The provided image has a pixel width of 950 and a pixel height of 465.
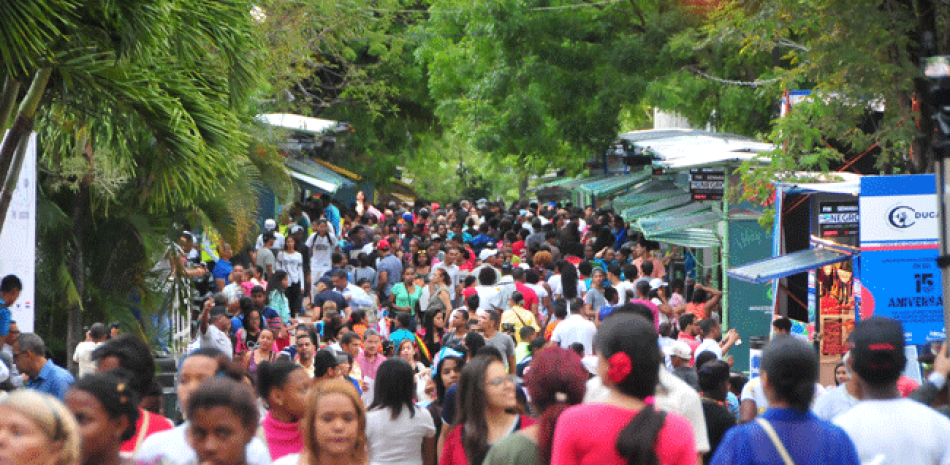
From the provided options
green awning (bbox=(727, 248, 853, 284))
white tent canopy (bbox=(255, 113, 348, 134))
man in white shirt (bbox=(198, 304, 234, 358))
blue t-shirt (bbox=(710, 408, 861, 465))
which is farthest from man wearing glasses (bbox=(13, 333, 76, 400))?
white tent canopy (bbox=(255, 113, 348, 134))

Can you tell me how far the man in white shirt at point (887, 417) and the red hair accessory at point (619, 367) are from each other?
1.19 m

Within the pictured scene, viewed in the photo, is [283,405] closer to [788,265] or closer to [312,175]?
[788,265]

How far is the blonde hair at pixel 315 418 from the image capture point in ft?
16.0

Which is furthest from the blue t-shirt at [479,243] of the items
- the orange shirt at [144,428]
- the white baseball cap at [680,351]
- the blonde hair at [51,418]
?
the blonde hair at [51,418]

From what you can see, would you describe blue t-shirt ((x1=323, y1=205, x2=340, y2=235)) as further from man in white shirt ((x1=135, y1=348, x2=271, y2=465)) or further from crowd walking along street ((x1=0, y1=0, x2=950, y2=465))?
man in white shirt ((x1=135, y1=348, x2=271, y2=465))

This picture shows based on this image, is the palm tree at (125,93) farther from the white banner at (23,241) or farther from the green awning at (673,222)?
the green awning at (673,222)

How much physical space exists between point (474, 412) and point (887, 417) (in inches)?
76.4

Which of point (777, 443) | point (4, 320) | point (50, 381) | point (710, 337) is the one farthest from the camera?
point (710, 337)

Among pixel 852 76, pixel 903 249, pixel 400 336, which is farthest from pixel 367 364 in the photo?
pixel 852 76

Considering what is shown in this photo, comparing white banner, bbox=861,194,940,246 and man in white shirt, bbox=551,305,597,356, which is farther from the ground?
white banner, bbox=861,194,940,246

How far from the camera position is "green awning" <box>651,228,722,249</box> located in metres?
18.0

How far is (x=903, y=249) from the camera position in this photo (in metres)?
10.9

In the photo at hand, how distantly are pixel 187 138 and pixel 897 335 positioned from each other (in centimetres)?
715

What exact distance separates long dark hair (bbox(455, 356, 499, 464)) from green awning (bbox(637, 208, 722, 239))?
41.2ft
